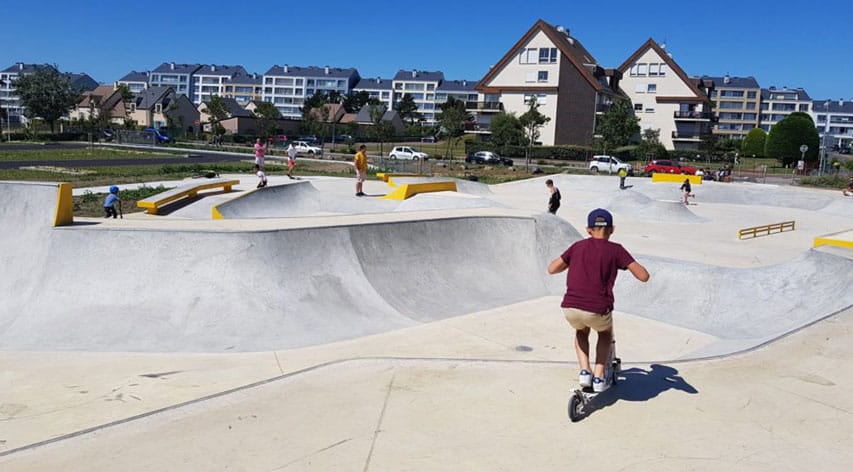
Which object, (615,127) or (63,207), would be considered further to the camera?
(615,127)

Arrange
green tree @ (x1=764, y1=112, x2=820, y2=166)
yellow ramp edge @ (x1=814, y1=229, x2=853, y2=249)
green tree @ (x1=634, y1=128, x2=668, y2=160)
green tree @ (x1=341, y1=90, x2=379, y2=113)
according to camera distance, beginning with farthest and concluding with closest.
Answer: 1. green tree @ (x1=341, y1=90, x2=379, y2=113)
2. green tree @ (x1=634, y1=128, x2=668, y2=160)
3. green tree @ (x1=764, y1=112, x2=820, y2=166)
4. yellow ramp edge @ (x1=814, y1=229, x2=853, y2=249)

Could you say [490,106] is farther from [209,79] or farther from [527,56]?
[209,79]

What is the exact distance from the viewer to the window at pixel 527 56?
6719 cm

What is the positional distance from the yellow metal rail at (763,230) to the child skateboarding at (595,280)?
51.2 feet

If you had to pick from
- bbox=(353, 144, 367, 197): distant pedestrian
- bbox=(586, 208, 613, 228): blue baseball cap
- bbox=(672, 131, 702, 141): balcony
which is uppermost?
bbox=(672, 131, 702, 141): balcony

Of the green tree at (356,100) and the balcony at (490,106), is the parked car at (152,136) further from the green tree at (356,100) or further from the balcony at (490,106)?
the green tree at (356,100)

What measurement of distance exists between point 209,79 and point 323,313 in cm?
16184

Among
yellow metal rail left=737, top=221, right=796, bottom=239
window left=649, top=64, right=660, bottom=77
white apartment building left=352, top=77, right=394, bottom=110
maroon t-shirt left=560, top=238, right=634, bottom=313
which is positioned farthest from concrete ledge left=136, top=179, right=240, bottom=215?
white apartment building left=352, top=77, right=394, bottom=110

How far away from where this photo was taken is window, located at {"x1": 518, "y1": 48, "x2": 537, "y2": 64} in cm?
6719

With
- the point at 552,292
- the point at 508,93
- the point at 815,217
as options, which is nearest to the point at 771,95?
the point at 508,93

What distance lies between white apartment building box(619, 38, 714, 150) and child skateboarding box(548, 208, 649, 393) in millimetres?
73528

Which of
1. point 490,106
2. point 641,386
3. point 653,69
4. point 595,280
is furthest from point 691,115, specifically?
point 595,280

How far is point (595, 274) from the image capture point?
4.94 metres

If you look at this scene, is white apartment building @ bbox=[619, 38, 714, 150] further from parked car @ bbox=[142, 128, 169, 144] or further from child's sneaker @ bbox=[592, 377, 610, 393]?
child's sneaker @ bbox=[592, 377, 610, 393]
